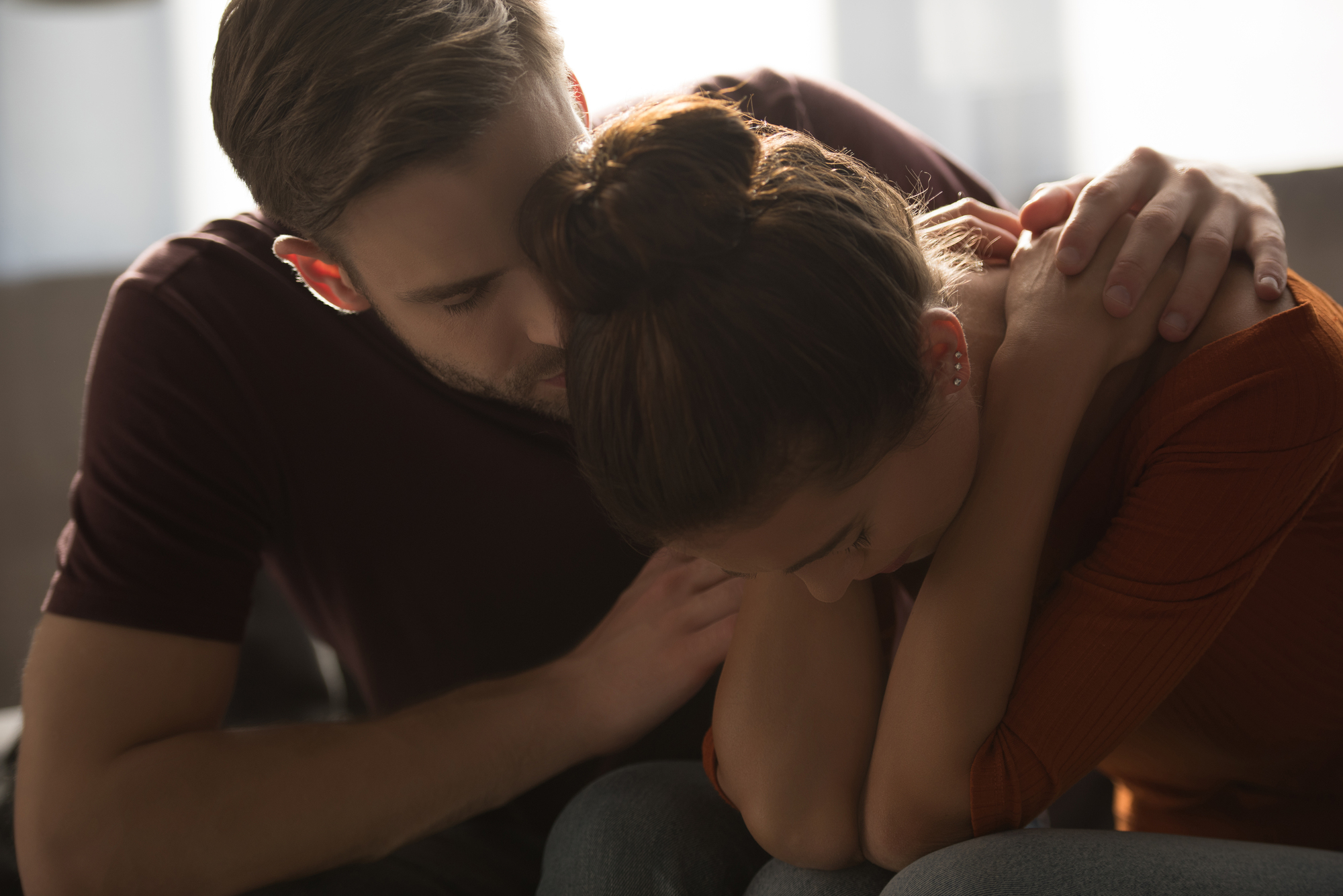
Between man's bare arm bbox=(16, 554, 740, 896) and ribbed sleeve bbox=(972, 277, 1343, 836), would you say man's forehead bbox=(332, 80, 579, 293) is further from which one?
ribbed sleeve bbox=(972, 277, 1343, 836)

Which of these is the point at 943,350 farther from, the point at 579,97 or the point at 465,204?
the point at 579,97

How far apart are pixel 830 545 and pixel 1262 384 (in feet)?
1.08

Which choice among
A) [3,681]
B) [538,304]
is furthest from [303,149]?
[3,681]

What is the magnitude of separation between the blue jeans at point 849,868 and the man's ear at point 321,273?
0.56m

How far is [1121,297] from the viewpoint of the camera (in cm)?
75

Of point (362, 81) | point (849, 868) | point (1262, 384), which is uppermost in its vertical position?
point (362, 81)

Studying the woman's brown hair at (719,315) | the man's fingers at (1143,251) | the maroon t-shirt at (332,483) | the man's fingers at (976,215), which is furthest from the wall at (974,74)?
the woman's brown hair at (719,315)

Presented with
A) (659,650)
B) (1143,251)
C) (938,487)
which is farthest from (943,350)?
(659,650)

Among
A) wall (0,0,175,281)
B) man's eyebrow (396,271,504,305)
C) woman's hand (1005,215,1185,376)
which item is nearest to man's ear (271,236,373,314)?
man's eyebrow (396,271,504,305)

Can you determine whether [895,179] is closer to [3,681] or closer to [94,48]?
[94,48]

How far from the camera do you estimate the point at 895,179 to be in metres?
1.18

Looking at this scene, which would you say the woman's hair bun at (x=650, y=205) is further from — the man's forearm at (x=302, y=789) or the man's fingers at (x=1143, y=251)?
the man's forearm at (x=302, y=789)

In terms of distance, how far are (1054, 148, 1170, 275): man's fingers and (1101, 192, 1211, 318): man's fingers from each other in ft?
0.07

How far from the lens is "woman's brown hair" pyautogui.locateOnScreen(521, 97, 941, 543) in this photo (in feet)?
1.97
